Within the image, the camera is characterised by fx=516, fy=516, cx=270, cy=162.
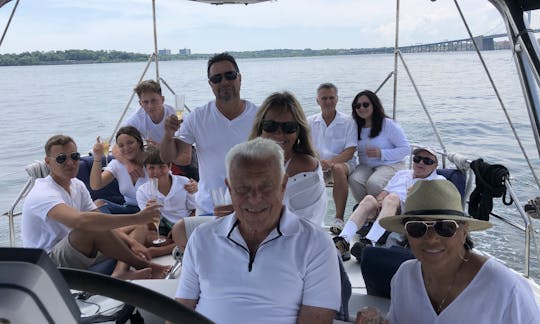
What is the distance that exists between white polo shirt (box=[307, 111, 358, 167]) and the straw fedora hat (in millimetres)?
2463

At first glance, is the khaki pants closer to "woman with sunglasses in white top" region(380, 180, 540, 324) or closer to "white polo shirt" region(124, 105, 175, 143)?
"white polo shirt" region(124, 105, 175, 143)

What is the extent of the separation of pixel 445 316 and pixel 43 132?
12.7m

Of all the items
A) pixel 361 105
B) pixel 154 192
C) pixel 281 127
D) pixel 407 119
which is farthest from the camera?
pixel 407 119

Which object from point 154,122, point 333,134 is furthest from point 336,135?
point 154,122

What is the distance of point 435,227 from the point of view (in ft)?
4.48

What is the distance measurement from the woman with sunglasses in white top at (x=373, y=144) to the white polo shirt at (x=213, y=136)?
5.27ft

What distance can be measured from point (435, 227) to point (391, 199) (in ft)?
6.32

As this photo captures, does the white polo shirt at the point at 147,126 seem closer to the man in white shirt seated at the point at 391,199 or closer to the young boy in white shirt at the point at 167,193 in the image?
the young boy in white shirt at the point at 167,193

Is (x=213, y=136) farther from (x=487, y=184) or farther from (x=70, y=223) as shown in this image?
(x=487, y=184)

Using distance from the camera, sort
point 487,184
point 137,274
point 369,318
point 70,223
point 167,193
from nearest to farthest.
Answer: point 369,318 < point 70,223 < point 137,274 < point 487,184 < point 167,193

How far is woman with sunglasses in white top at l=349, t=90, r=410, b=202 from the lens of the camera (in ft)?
12.6

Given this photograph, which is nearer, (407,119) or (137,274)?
(137,274)

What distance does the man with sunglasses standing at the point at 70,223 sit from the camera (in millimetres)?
2372

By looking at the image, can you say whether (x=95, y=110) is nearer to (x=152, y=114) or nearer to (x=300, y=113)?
(x=152, y=114)
